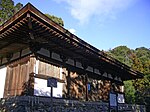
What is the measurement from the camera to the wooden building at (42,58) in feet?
21.7

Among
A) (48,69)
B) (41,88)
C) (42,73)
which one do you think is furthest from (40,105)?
(48,69)

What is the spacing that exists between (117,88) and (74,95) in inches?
226

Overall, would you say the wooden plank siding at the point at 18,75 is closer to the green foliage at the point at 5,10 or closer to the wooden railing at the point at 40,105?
the wooden railing at the point at 40,105

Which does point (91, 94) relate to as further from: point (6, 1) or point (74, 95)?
point (6, 1)

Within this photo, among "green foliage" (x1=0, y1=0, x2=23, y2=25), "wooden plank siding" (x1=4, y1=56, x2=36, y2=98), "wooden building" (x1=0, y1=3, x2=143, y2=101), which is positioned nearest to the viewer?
"wooden building" (x1=0, y1=3, x2=143, y2=101)

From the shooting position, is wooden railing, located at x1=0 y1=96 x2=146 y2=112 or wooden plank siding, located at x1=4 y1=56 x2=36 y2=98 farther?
wooden plank siding, located at x1=4 y1=56 x2=36 y2=98

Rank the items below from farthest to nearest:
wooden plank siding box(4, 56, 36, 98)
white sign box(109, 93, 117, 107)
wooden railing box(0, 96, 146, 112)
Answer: white sign box(109, 93, 117, 107), wooden plank siding box(4, 56, 36, 98), wooden railing box(0, 96, 146, 112)

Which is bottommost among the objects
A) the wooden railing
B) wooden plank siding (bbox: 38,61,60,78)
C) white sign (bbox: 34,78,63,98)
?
the wooden railing

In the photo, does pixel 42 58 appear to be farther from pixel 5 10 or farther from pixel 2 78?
pixel 5 10

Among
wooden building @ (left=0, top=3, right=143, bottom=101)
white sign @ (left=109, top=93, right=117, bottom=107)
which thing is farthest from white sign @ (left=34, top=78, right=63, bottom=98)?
white sign @ (left=109, top=93, right=117, bottom=107)

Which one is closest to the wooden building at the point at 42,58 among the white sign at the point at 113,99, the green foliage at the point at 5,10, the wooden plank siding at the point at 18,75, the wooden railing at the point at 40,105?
the wooden plank siding at the point at 18,75

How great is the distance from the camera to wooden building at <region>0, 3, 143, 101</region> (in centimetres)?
663

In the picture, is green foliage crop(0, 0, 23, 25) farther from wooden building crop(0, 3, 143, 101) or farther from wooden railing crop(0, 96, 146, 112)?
wooden railing crop(0, 96, 146, 112)

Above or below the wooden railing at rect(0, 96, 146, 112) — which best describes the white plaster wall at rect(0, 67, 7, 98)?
above
